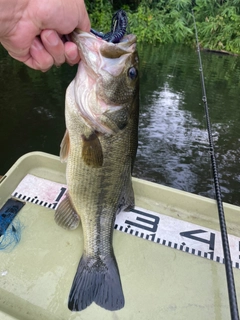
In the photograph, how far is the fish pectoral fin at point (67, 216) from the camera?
195 centimetres

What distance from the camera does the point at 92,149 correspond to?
5.78ft

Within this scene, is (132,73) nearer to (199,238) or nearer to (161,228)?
(161,228)

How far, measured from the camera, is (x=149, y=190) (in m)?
2.26

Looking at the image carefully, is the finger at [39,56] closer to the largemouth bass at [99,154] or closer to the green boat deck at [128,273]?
the largemouth bass at [99,154]

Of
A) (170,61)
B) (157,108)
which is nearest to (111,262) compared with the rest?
(157,108)

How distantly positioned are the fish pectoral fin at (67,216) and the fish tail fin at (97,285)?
0.84ft

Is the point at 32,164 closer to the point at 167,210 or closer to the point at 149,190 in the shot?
the point at 149,190

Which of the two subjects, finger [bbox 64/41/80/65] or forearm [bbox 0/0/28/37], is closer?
forearm [bbox 0/0/28/37]

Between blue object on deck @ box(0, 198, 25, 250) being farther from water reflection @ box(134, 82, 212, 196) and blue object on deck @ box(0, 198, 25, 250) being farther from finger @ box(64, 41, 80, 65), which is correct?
water reflection @ box(134, 82, 212, 196)

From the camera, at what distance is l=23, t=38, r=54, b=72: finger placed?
1.63 meters

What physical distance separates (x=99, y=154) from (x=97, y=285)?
2.37 ft

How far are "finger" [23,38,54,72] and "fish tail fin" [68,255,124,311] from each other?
3.63 ft

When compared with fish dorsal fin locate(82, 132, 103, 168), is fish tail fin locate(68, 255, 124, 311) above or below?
below

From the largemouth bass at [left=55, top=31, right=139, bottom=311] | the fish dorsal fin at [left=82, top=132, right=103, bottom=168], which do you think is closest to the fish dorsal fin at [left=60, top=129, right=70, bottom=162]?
the largemouth bass at [left=55, top=31, right=139, bottom=311]
